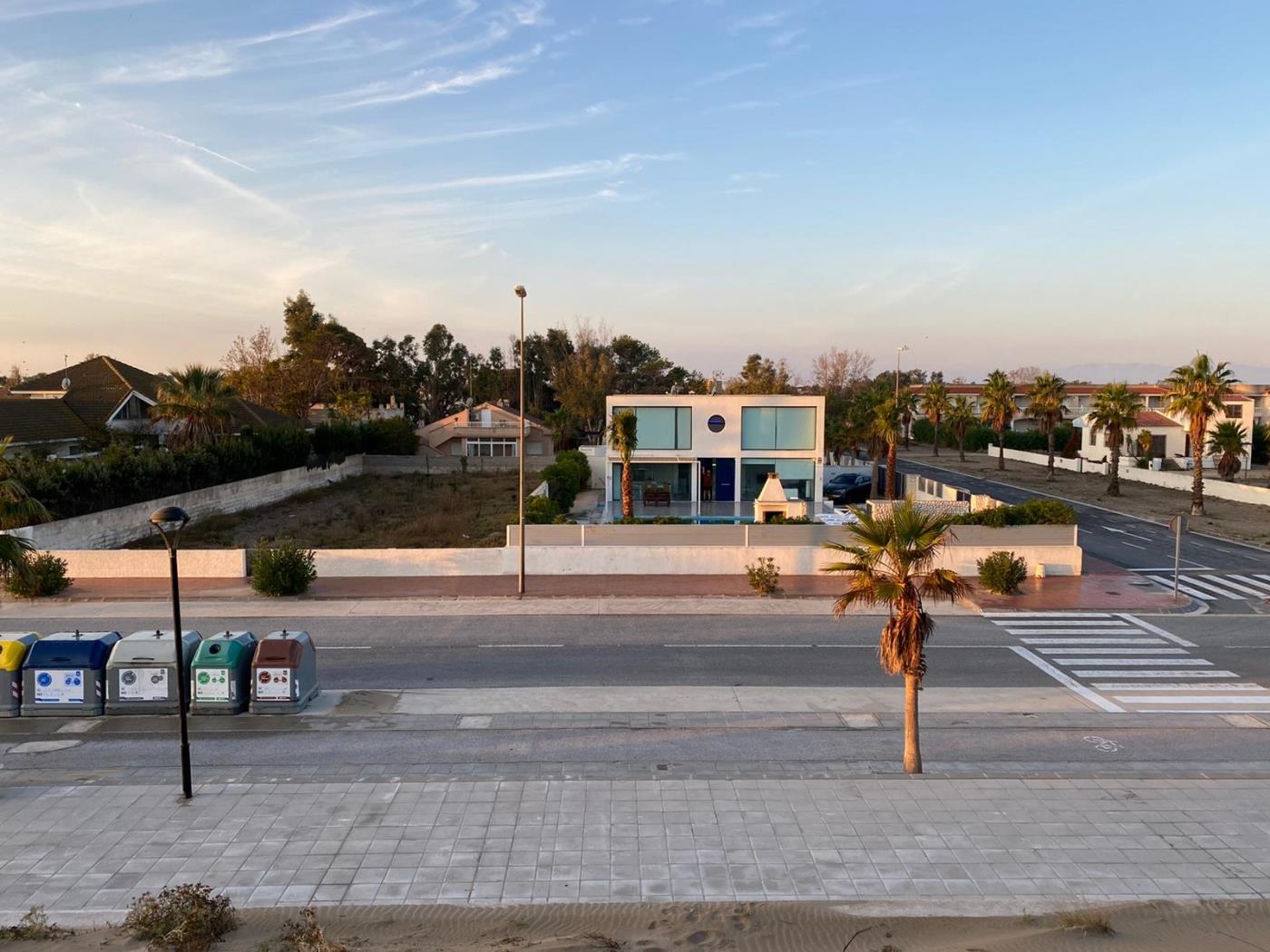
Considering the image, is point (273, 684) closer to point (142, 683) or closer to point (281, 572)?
point (142, 683)

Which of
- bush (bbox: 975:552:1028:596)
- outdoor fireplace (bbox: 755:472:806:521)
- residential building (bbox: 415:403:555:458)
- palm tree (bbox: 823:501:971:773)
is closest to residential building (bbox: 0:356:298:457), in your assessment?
residential building (bbox: 415:403:555:458)

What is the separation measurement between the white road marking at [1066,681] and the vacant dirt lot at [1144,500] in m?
22.3

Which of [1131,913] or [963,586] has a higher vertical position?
[963,586]

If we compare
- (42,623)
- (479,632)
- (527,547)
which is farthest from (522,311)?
(42,623)

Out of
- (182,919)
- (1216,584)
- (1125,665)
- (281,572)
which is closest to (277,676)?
→ (182,919)

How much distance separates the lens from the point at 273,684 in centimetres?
1538

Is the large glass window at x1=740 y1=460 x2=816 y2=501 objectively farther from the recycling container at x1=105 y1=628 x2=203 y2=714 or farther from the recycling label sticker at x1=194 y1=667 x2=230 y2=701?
the recycling container at x1=105 y1=628 x2=203 y2=714

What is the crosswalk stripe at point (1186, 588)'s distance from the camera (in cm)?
2548

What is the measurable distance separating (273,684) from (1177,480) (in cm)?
5668

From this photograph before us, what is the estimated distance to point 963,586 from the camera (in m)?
11.8

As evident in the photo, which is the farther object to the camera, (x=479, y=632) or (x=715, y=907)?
(x=479, y=632)

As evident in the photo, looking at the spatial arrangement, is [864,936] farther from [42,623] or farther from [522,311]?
[42,623]

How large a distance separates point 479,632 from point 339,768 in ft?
27.7

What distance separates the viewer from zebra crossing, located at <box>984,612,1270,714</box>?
16625 mm
